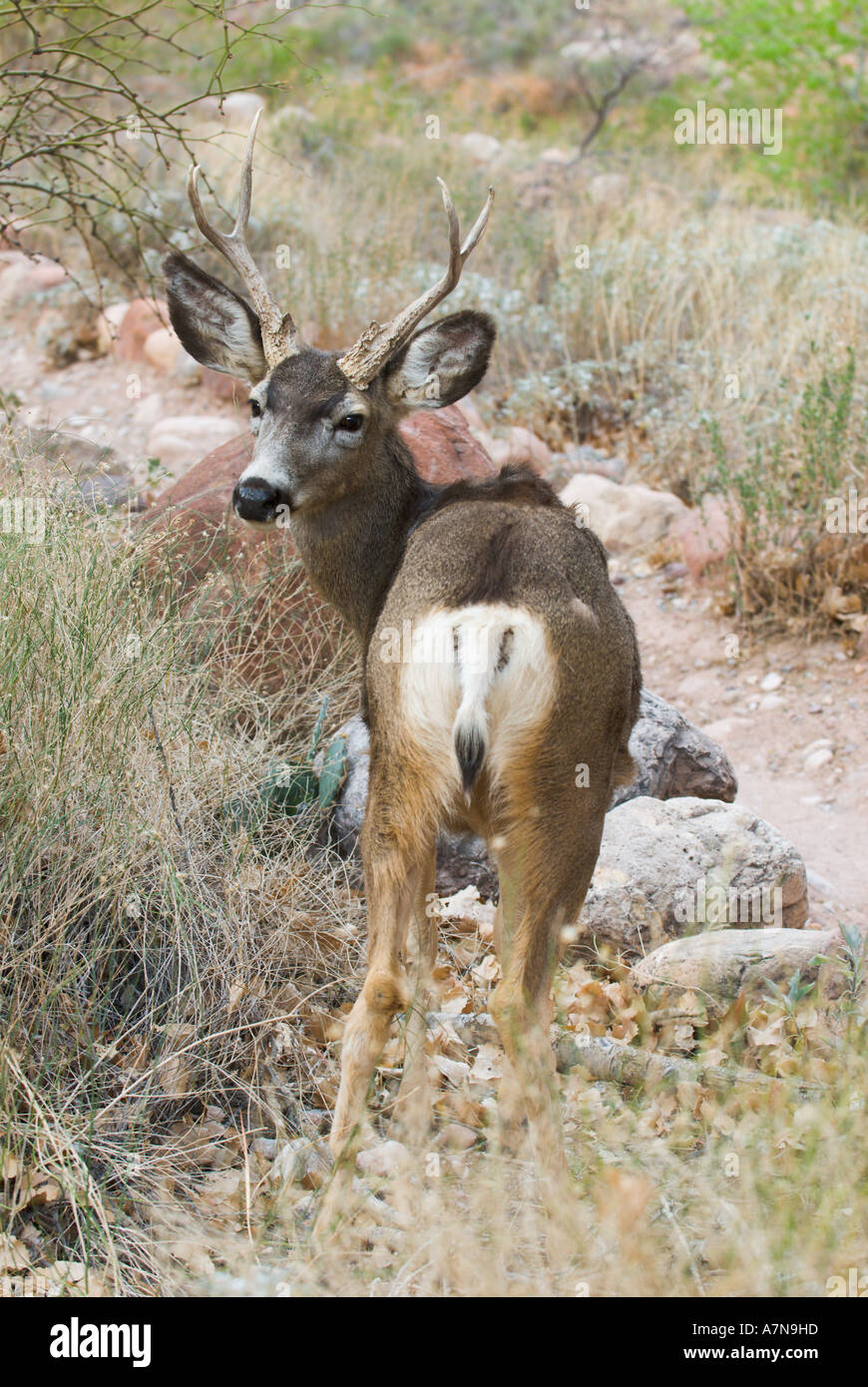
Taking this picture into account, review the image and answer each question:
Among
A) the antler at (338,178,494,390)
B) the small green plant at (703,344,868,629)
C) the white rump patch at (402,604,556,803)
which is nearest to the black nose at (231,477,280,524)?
the antler at (338,178,494,390)

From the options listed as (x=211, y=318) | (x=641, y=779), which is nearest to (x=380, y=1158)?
(x=641, y=779)

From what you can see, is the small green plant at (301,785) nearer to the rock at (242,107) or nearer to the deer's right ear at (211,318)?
the deer's right ear at (211,318)

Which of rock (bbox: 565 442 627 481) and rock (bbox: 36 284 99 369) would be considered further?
rock (bbox: 36 284 99 369)

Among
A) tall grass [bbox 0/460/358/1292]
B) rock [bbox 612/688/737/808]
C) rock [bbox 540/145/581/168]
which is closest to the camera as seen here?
tall grass [bbox 0/460/358/1292]

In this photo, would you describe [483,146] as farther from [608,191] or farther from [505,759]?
[505,759]

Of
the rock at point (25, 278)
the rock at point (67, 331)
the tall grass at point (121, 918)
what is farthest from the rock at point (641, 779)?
the rock at point (25, 278)

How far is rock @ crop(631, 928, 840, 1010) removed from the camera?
15.6 ft

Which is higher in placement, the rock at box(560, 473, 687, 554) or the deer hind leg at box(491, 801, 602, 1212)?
the rock at box(560, 473, 687, 554)

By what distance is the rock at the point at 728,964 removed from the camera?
4762mm

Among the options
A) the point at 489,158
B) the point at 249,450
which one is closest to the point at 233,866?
the point at 249,450

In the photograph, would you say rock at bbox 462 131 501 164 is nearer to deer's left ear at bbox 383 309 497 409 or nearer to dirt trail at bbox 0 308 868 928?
dirt trail at bbox 0 308 868 928

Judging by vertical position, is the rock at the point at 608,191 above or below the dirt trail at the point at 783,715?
above

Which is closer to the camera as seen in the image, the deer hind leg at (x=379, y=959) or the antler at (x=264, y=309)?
the deer hind leg at (x=379, y=959)

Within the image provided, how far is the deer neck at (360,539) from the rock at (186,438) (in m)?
4.41
